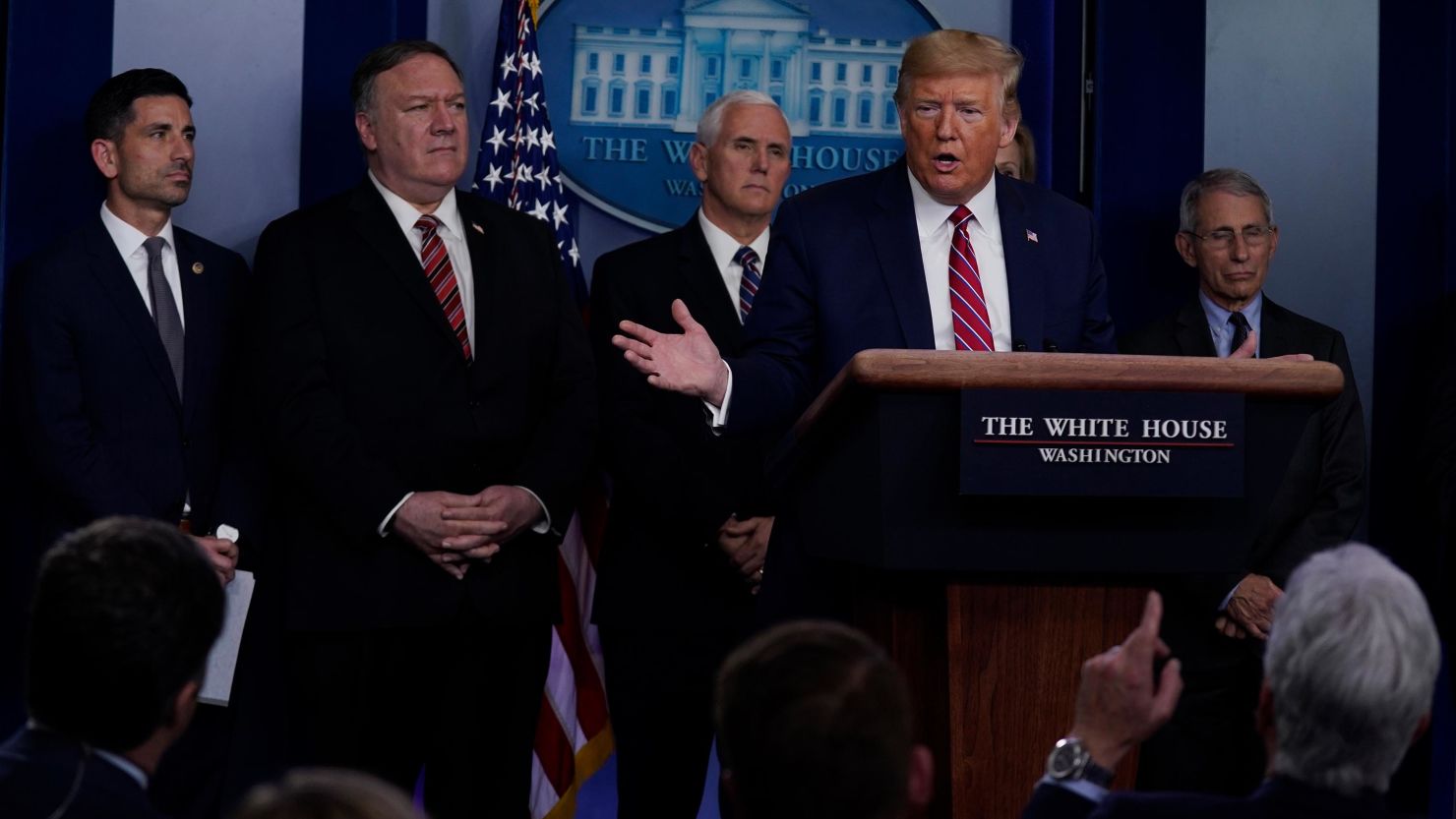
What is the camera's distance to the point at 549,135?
455 cm

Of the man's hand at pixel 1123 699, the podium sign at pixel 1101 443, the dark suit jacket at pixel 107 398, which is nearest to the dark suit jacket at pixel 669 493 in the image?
the dark suit jacket at pixel 107 398

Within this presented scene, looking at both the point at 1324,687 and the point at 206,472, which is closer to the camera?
the point at 1324,687

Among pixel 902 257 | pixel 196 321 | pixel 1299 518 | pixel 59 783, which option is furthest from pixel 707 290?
pixel 59 783

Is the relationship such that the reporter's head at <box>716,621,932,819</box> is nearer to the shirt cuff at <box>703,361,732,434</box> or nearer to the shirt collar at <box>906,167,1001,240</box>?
the shirt cuff at <box>703,361,732,434</box>

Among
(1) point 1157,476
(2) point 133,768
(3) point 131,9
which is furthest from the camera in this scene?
(3) point 131,9

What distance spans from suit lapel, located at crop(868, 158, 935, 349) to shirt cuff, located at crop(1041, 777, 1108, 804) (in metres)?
1.05

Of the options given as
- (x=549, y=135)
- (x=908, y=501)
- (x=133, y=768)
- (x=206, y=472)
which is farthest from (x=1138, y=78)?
(x=133, y=768)

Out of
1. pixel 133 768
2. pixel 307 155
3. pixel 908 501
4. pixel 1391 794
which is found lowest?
pixel 1391 794

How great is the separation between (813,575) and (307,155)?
7.96 feet

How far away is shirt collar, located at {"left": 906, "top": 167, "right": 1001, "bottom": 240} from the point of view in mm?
2777

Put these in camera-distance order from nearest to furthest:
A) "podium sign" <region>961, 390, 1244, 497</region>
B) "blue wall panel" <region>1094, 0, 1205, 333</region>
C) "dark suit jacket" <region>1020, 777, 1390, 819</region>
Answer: "dark suit jacket" <region>1020, 777, 1390, 819</region> < "podium sign" <region>961, 390, 1244, 497</region> < "blue wall panel" <region>1094, 0, 1205, 333</region>

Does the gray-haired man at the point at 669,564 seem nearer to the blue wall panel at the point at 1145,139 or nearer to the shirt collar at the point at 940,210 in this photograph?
the shirt collar at the point at 940,210

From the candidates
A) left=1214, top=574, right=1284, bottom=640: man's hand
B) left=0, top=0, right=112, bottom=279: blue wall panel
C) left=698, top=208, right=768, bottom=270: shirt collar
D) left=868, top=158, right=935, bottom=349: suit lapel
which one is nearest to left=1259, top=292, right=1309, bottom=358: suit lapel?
left=1214, top=574, right=1284, bottom=640: man's hand

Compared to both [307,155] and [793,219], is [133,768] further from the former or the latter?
[307,155]
